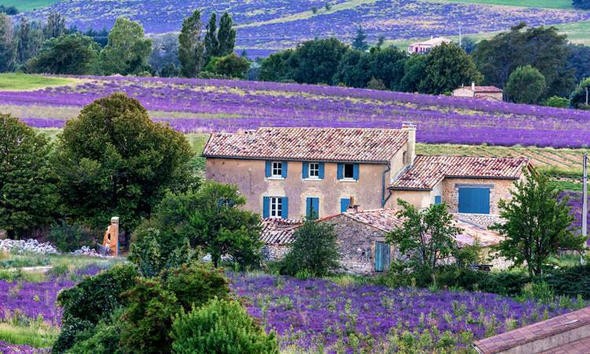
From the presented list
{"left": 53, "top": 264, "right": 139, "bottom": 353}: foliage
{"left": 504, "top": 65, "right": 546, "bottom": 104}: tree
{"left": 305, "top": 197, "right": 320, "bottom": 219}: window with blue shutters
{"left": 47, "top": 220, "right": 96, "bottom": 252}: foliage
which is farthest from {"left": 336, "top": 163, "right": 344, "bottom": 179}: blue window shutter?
{"left": 504, "top": 65, "right": 546, "bottom": 104}: tree

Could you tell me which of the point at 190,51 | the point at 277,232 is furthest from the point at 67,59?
the point at 277,232

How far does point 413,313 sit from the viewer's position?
3784 cm

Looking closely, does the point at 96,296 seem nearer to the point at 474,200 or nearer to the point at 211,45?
the point at 474,200

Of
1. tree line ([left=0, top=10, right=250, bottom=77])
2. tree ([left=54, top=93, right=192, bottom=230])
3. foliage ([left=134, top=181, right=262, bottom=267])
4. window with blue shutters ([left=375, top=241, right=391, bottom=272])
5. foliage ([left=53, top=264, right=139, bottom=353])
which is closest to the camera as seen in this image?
foliage ([left=53, top=264, right=139, bottom=353])

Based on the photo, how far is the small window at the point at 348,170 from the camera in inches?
2318

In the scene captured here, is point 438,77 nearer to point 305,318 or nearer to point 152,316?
point 305,318

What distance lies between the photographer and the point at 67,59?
129m

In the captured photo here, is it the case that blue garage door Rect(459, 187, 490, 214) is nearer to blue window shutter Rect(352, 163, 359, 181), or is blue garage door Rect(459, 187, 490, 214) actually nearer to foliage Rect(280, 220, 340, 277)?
blue window shutter Rect(352, 163, 359, 181)

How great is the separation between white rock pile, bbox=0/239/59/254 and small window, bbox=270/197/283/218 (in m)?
9.53

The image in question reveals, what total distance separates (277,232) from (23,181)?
11.0m

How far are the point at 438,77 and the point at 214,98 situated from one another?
33.9m

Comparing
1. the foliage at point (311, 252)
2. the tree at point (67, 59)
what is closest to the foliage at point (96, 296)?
the foliage at point (311, 252)

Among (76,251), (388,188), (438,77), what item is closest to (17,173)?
(76,251)

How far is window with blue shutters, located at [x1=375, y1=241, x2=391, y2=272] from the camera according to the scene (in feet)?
165
